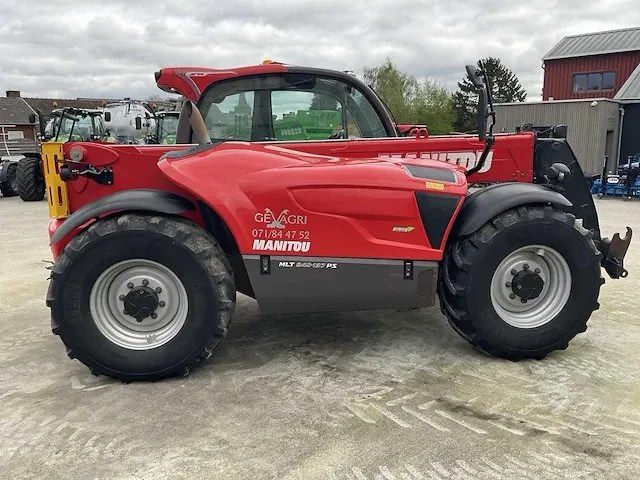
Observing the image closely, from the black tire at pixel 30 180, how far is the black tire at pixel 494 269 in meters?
15.9

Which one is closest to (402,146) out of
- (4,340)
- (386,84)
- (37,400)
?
(37,400)

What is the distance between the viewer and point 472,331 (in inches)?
149

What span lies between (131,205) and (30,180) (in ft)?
48.9

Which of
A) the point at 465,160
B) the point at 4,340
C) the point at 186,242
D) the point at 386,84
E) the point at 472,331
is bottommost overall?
the point at 4,340

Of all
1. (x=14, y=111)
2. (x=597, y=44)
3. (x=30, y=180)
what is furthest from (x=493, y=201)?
(x=14, y=111)

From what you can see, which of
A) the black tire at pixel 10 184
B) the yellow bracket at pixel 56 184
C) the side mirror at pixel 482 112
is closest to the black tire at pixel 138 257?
the yellow bracket at pixel 56 184

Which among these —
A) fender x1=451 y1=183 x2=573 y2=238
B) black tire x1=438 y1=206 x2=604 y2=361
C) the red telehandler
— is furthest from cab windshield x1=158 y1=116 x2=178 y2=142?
black tire x1=438 y1=206 x2=604 y2=361

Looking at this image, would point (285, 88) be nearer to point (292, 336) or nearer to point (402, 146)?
point (402, 146)

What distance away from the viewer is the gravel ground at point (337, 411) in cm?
270

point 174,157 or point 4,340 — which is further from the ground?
point 174,157

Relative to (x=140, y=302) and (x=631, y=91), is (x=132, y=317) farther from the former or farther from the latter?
(x=631, y=91)

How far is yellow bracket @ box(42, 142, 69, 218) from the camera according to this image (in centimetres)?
425

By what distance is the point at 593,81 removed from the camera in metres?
31.7

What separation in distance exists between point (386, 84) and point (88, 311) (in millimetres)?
48310
